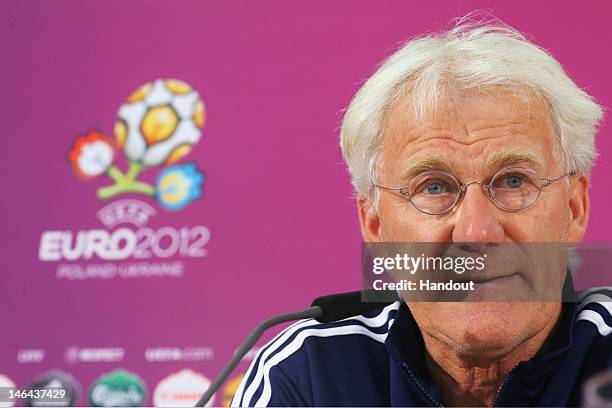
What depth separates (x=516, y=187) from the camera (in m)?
1.16

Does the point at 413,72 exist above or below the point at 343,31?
below

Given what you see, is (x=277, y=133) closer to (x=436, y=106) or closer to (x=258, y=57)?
(x=258, y=57)

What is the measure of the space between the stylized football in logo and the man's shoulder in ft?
3.09

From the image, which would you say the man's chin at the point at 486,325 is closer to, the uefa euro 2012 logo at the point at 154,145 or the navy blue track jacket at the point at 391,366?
the navy blue track jacket at the point at 391,366

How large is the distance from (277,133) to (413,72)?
85 cm

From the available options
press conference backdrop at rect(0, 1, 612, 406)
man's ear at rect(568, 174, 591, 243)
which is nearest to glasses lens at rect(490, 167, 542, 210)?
man's ear at rect(568, 174, 591, 243)

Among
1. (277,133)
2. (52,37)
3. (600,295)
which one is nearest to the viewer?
(600,295)

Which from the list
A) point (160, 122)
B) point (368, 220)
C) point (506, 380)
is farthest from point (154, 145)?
point (506, 380)

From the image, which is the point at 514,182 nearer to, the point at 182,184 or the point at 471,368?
the point at 471,368

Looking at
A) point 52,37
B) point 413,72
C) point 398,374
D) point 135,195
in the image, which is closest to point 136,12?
point 52,37

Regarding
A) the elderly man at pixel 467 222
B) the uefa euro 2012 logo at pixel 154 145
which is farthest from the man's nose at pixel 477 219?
the uefa euro 2012 logo at pixel 154 145

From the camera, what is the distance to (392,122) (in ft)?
4.09

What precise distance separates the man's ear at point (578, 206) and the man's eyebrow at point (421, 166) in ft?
0.71

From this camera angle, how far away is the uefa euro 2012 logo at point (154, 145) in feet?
6.88
